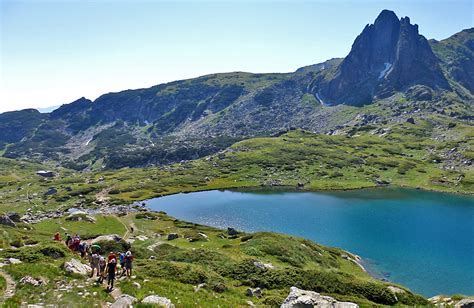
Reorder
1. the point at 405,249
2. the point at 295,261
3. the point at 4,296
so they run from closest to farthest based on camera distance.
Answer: the point at 4,296, the point at 295,261, the point at 405,249

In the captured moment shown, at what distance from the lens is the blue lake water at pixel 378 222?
2837 inches

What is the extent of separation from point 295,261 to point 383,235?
48763 mm

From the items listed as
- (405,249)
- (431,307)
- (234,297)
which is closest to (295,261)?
(431,307)

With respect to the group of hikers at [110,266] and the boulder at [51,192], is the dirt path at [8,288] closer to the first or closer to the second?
the group of hikers at [110,266]

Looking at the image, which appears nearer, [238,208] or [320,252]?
[320,252]

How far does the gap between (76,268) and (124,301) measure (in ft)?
29.0

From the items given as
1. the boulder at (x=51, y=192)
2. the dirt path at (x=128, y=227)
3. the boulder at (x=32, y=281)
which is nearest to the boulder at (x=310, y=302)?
the boulder at (x=32, y=281)

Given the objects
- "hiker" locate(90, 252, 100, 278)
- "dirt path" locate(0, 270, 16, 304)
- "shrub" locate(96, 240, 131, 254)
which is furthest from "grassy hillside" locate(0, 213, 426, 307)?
"hiker" locate(90, 252, 100, 278)

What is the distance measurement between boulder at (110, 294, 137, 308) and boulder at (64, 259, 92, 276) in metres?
7.15

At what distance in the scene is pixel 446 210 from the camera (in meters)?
128

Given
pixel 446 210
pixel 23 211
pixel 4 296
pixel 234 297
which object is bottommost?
pixel 446 210

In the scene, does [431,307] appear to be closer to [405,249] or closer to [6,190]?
[405,249]

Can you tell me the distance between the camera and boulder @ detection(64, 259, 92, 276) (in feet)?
101

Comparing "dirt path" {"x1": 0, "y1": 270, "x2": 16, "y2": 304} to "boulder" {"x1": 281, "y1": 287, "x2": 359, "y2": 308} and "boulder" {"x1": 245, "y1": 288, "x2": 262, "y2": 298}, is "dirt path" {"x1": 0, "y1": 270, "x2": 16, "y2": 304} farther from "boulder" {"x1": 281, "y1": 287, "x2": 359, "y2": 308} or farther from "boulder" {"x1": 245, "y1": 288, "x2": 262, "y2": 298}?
"boulder" {"x1": 281, "y1": 287, "x2": 359, "y2": 308}
